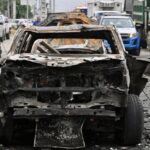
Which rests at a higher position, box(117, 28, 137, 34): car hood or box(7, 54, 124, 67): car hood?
box(7, 54, 124, 67): car hood

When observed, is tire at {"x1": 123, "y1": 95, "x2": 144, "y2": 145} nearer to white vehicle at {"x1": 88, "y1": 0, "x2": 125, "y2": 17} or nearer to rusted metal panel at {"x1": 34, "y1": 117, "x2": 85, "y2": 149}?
rusted metal panel at {"x1": 34, "y1": 117, "x2": 85, "y2": 149}

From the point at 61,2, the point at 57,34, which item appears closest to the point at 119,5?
the point at 61,2

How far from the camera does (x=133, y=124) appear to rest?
7.74m

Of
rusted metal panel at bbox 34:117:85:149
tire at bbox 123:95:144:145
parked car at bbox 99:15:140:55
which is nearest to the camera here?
rusted metal panel at bbox 34:117:85:149

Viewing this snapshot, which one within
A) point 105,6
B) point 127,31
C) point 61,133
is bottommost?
point 105,6

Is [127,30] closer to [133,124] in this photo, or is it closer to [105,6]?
[133,124]

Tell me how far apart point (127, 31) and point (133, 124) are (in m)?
18.9

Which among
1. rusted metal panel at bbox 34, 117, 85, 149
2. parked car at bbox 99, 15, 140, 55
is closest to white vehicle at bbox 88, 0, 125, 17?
parked car at bbox 99, 15, 140, 55

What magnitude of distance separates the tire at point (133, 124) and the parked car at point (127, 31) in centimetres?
1793

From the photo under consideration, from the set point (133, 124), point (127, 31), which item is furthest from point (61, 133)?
point (127, 31)

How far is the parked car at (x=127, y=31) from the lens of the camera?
26.2 metres

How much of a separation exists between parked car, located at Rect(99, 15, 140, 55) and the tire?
17.9m

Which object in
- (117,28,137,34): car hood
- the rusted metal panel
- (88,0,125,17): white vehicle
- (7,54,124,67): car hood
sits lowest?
(88,0,125,17): white vehicle

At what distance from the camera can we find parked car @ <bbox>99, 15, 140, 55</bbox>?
2619 cm
